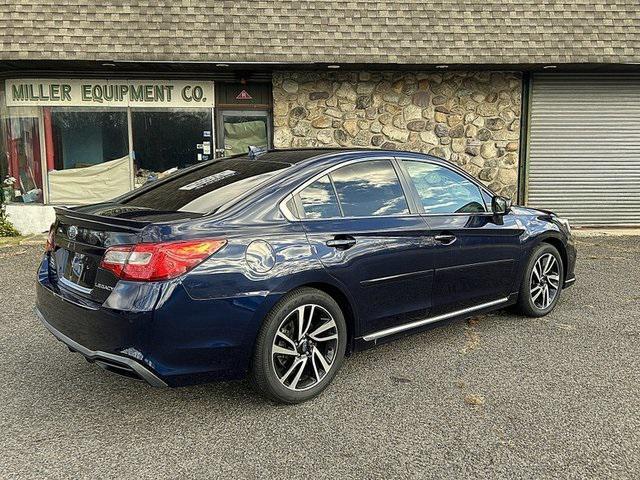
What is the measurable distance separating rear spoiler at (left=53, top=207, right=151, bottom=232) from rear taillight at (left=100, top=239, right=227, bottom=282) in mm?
124

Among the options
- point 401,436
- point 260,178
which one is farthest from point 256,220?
point 401,436

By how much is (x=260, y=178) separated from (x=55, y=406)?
A: 196 centimetres

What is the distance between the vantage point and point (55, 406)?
12.0ft

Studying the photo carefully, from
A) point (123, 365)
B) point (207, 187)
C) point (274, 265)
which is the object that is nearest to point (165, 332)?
point (123, 365)

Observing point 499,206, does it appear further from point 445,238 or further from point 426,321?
point 426,321

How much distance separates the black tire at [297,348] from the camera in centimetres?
346

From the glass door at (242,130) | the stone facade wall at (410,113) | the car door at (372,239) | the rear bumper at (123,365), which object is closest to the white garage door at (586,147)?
the stone facade wall at (410,113)

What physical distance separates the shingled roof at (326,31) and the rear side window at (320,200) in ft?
19.0

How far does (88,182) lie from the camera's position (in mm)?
10320

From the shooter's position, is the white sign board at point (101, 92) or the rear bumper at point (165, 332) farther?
the white sign board at point (101, 92)

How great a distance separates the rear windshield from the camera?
376 centimetres

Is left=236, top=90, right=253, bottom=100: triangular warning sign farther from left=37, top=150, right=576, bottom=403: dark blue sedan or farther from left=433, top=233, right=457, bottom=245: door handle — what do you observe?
left=433, top=233, right=457, bottom=245: door handle

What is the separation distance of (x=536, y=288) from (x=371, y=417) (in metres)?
2.67

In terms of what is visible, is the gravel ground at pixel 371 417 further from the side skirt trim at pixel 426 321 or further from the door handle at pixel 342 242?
the door handle at pixel 342 242
